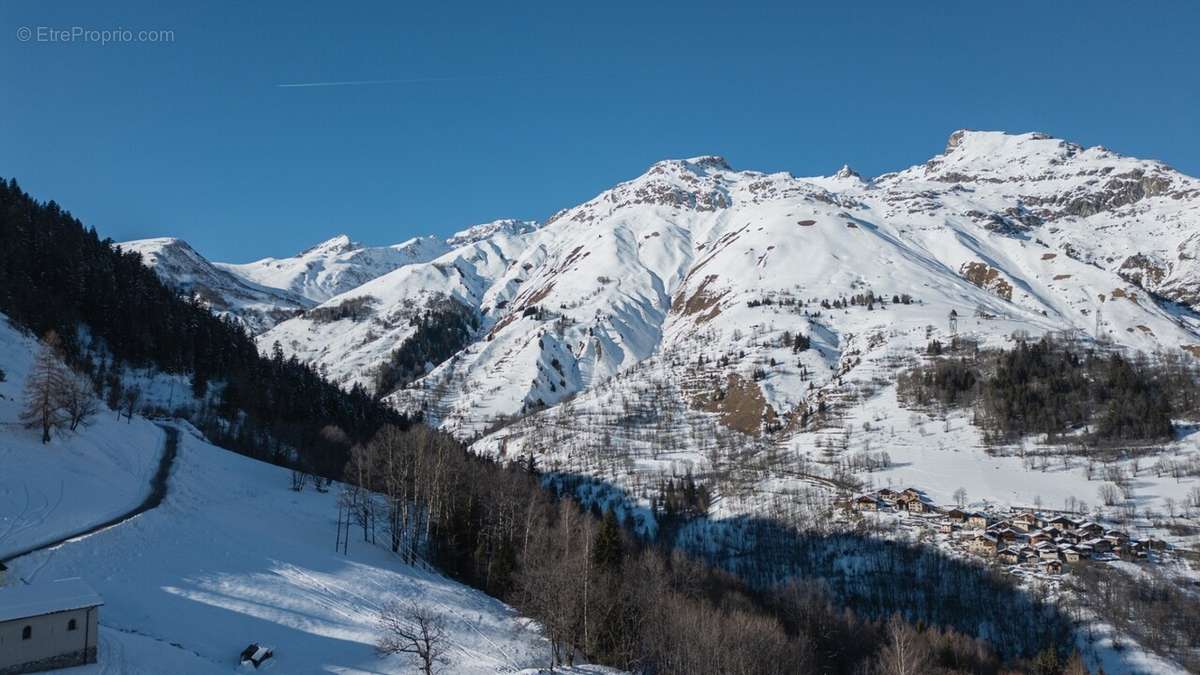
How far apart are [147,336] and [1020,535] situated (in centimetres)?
15884

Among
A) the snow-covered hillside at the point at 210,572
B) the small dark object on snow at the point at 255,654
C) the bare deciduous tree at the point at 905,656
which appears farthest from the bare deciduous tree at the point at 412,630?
the bare deciduous tree at the point at 905,656

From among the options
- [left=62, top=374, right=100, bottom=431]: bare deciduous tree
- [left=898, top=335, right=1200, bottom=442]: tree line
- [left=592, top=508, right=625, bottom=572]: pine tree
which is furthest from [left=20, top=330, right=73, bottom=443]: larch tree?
[left=898, top=335, right=1200, bottom=442]: tree line

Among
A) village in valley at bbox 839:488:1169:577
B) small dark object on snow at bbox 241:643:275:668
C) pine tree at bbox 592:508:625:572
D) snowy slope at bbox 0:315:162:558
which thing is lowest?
village in valley at bbox 839:488:1169:577

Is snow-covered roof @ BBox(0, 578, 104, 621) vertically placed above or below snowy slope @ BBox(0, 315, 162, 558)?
below

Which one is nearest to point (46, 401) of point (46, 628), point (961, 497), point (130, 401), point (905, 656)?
point (130, 401)

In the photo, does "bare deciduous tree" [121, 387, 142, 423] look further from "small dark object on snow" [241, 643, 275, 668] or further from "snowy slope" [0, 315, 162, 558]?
"small dark object on snow" [241, 643, 275, 668]

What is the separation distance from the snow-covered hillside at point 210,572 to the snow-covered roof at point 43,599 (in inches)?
125

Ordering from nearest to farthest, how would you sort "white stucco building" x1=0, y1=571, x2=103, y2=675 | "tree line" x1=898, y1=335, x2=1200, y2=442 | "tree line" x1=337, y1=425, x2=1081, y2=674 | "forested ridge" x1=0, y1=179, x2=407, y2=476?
1. "white stucco building" x1=0, y1=571, x2=103, y2=675
2. "tree line" x1=337, y1=425, x2=1081, y2=674
3. "forested ridge" x1=0, y1=179, x2=407, y2=476
4. "tree line" x1=898, y1=335, x2=1200, y2=442

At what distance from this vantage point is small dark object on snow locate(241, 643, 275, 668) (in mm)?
39844

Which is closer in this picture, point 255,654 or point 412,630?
point 255,654

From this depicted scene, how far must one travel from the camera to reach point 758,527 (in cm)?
14688

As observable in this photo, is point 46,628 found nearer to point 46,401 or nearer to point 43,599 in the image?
point 43,599

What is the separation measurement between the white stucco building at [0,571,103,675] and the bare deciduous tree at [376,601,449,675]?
14.2 meters

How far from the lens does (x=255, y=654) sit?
1580 inches
